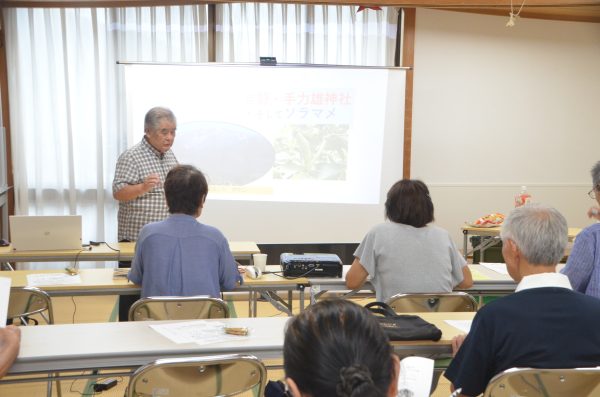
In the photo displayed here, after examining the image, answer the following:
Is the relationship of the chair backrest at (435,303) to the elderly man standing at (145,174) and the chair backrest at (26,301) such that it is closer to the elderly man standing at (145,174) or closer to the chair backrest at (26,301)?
the chair backrest at (26,301)

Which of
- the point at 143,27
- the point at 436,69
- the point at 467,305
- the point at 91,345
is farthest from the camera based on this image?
the point at 436,69

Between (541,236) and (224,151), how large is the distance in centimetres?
418

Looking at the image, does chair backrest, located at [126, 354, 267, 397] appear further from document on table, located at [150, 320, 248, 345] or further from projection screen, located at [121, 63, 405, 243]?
projection screen, located at [121, 63, 405, 243]

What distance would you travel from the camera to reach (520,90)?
6.95 meters

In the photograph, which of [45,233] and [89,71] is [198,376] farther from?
[89,71]

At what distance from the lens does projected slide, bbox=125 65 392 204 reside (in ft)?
19.0

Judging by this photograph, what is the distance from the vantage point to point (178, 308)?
108 inches

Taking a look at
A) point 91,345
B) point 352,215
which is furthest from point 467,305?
point 352,215

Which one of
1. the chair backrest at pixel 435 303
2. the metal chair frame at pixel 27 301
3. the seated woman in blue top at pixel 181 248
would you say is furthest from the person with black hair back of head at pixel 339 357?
the metal chair frame at pixel 27 301

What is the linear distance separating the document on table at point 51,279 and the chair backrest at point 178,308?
75 centimetres

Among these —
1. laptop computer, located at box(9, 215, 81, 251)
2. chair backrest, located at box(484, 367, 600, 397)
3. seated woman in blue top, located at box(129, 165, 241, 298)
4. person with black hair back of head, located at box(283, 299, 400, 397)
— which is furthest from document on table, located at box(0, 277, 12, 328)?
laptop computer, located at box(9, 215, 81, 251)

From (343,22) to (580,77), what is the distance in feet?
8.64

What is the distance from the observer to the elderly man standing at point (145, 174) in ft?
13.6

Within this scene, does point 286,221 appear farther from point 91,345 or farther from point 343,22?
point 91,345
